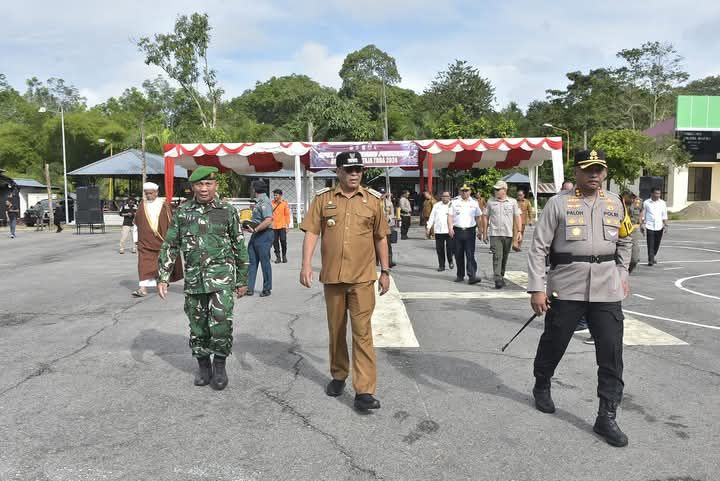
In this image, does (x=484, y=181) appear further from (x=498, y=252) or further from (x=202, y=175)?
(x=202, y=175)

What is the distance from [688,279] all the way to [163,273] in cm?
976

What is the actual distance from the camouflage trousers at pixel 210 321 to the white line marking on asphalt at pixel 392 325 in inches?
70.8

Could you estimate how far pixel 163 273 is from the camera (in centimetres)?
482

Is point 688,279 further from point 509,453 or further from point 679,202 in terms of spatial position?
point 679,202

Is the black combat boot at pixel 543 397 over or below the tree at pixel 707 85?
below

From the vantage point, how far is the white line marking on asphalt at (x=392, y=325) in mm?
6168

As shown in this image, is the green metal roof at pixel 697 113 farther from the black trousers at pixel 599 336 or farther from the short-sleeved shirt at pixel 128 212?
the black trousers at pixel 599 336

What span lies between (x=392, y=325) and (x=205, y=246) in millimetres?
2893

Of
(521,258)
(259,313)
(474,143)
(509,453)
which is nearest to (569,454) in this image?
(509,453)

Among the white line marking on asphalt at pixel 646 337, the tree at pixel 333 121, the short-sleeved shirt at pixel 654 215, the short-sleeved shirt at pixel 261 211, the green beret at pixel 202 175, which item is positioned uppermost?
the tree at pixel 333 121

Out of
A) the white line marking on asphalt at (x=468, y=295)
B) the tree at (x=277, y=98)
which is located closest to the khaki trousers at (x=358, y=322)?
the white line marking on asphalt at (x=468, y=295)

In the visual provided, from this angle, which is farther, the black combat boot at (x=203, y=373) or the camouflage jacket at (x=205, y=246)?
the black combat boot at (x=203, y=373)

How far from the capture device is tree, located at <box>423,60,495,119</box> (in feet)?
169

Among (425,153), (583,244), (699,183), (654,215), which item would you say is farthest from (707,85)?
(583,244)
